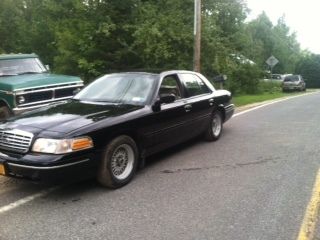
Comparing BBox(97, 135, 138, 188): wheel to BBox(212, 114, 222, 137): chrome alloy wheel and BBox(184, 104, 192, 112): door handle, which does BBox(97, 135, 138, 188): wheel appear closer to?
BBox(184, 104, 192, 112): door handle

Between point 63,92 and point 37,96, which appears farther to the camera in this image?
point 63,92

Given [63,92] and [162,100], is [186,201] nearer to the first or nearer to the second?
[162,100]

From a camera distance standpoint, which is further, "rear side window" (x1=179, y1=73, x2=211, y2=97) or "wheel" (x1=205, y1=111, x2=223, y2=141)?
"wheel" (x1=205, y1=111, x2=223, y2=141)

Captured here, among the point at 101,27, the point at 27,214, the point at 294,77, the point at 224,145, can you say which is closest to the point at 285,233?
the point at 27,214

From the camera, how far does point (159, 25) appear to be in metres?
17.9

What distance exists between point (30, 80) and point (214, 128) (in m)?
4.55

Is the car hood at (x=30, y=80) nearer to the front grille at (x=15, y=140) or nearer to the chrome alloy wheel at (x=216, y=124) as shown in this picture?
the chrome alloy wheel at (x=216, y=124)

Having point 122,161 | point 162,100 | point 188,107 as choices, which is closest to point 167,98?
point 162,100

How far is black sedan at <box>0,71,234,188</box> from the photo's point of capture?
512cm

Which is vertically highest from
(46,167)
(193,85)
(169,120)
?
(193,85)

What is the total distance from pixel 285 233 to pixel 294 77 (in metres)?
37.8

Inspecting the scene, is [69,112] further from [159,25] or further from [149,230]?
[159,25]

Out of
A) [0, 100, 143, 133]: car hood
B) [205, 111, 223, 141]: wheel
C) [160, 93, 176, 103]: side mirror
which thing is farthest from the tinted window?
[205, 111, 223, 141]: wheel

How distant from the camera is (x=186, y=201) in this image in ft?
Answer: 16.9
